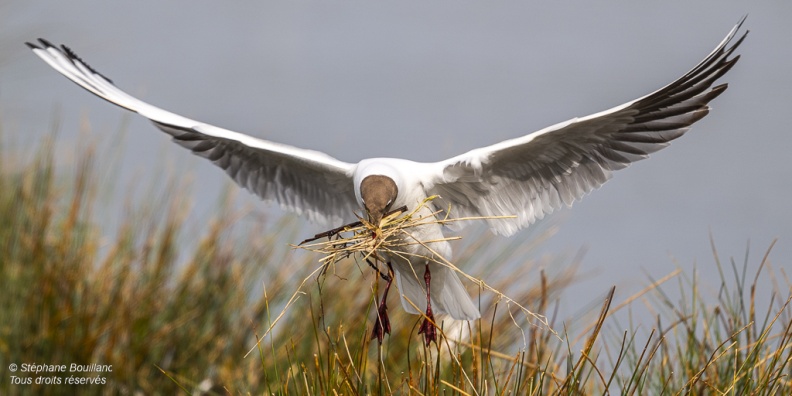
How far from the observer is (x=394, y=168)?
3596mm

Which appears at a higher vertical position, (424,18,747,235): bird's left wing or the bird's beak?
(424,18,747,235): bird's left wing

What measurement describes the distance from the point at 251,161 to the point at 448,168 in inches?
45.9

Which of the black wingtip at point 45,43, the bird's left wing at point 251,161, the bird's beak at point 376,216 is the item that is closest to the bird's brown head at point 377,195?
the bird's beak at point 376,216

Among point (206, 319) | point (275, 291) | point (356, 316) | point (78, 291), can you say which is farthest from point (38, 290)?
point (356, 316)

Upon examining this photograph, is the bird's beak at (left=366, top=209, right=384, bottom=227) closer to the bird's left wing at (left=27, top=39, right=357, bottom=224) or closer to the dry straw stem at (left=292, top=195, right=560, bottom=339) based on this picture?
the dry straw stem at (left=292, top=195, right=560, bottom=339)

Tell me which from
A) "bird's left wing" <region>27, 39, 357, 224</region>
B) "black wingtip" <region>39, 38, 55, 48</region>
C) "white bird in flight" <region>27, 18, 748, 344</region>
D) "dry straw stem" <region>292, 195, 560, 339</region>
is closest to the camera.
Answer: "dry straw stem" <region>292, 195, 560, 339</region>

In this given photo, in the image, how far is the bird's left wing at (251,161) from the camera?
13.9 feet

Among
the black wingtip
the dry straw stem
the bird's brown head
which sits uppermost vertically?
the black wingtip

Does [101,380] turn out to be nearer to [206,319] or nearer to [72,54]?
→ [206,319]

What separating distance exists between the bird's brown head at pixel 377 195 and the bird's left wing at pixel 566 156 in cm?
36

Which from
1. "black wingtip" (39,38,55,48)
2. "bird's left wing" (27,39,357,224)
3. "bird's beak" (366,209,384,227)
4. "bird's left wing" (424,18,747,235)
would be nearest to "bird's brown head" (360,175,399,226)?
"bird's beak" (366,209,384,227)

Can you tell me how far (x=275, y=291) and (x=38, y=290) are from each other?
5.07 feet

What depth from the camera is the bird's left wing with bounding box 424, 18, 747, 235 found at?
371 cm

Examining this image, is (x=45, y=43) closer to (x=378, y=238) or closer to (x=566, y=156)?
(x=378, y=238)
